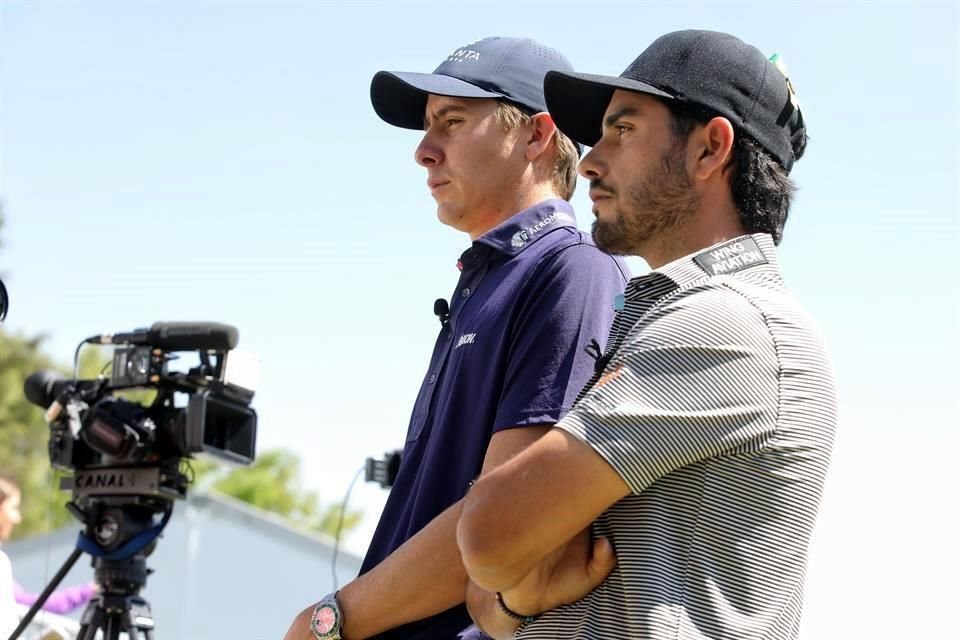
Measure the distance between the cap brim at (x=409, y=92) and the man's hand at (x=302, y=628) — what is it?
1214 millimetres

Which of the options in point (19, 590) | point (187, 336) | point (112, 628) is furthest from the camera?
point (19, 590)

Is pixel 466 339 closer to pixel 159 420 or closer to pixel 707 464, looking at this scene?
pixel 707 464

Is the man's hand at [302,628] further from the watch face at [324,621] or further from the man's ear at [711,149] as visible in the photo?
the man's ear at [711,149]

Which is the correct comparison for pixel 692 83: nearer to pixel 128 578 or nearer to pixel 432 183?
pixel 432 183

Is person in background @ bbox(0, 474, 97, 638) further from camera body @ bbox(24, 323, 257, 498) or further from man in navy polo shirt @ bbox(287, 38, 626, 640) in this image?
man in navy polo shirt @ bbox(287, 38, 626, 640)

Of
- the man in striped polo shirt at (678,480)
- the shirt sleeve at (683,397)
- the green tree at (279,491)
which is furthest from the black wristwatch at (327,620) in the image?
A: the green tree at (279,491)

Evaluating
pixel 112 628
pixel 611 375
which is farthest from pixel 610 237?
pixel 112 628

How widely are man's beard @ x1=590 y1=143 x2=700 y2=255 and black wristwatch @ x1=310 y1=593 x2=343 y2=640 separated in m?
0.89

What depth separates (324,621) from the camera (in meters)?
2.53

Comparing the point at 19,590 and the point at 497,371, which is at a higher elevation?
the point at 497,371

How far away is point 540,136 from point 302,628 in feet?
4.18

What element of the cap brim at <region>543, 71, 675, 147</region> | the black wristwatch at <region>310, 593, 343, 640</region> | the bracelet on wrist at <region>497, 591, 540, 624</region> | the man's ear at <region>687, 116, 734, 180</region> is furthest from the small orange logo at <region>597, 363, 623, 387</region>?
the black wristwatch at <region>310, 593, 343, 640</region>

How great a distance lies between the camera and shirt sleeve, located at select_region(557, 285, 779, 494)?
6.30 ft

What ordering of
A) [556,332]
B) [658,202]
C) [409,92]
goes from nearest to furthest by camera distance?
[658,202]
[556,332]
[409,92]
